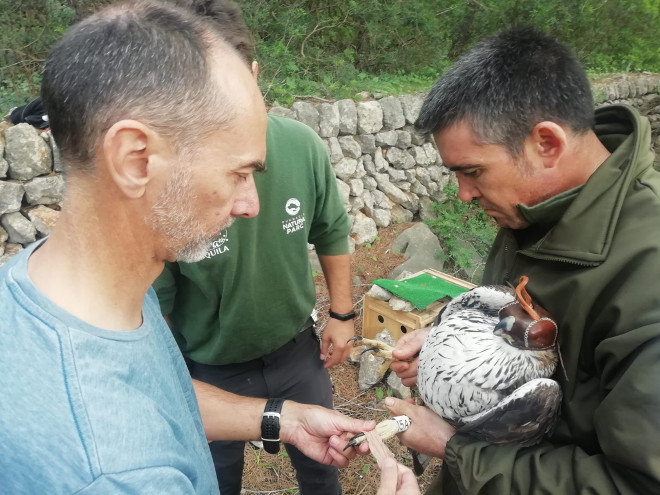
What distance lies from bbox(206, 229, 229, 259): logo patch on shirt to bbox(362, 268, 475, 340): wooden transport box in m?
2.17

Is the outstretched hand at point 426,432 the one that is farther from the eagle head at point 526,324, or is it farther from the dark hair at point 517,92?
the dark hair at point 517,92

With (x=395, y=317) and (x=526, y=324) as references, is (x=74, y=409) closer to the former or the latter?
(x=526, y=324)

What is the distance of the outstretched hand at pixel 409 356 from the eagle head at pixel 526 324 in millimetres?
575

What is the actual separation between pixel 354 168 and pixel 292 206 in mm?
4386

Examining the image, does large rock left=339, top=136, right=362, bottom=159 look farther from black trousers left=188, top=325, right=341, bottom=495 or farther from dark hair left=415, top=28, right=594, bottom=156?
dark hair left=415, top=28, right=594, bottom=156

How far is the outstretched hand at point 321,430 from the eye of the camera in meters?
1.89

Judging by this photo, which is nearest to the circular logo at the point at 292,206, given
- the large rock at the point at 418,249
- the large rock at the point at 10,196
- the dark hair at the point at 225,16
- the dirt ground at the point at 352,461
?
the dark hair at the point at 225,16

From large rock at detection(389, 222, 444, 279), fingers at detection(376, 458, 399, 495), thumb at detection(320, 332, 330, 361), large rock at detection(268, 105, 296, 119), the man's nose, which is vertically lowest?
large rock at detection(389, 222, 444, 279)

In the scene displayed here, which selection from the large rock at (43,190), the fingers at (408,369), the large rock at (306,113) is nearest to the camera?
the fingers at (408,369)

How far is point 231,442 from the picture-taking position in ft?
8.29

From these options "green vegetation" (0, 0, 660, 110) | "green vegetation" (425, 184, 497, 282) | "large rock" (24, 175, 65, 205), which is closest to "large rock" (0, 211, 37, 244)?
"large rock" (24, 175, 65, 205)

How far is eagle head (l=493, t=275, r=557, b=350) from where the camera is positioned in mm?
1466

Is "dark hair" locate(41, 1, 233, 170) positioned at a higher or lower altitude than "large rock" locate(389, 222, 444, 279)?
higher

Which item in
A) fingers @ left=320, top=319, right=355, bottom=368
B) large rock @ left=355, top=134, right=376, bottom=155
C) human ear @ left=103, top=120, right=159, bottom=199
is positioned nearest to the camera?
human ear @ left=103, top=120, right=159, bottom=199
